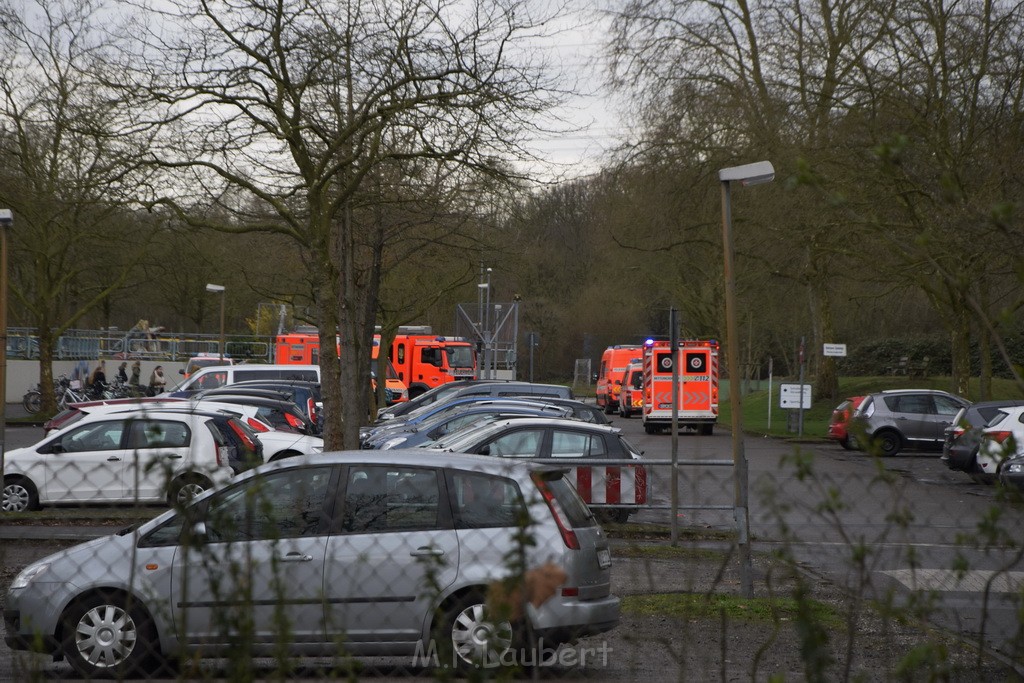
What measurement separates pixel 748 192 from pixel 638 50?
17.5ft

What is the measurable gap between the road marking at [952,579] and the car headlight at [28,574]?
4856 millimetres

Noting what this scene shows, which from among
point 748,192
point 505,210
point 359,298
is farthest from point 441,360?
point 505,210

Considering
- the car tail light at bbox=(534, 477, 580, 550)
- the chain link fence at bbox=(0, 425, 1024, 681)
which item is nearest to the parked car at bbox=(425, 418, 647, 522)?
the chain link fence at bbox=(0, 425, 1024, 681)

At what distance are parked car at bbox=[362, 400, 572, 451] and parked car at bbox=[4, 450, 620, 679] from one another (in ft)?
31.3

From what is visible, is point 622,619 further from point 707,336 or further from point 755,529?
point 707,336

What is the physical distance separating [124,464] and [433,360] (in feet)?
144

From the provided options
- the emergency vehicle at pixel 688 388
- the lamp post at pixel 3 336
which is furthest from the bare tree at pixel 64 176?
the emergency vehicle at pixel 688 388

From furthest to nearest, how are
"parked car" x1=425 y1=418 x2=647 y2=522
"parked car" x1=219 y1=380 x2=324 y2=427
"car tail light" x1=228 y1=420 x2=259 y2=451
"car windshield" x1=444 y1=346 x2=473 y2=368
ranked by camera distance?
1. "car windshield" x1=444 y1=346 x2=473 y2=368
2. "parked car" x1=219 y1=380 x2=324 y2=427
3. "car tail light" x1=228 y1=420 x2=259 y2=451
4. "parked car" x1=425 y1=418 x2=647 y2=522

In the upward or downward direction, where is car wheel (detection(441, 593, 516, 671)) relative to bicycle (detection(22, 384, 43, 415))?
upward

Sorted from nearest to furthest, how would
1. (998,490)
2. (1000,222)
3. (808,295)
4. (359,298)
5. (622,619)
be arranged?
1. (1000,222)
2. (998,490)
3. (622,619)
4. (359,298)
5. (808,295)

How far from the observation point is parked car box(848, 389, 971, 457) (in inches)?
1113

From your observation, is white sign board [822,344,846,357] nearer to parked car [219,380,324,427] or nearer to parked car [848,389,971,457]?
parked car [848,389,971,457]

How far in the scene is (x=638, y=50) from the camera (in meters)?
32.1

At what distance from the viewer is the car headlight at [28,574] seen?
21.5 feet
